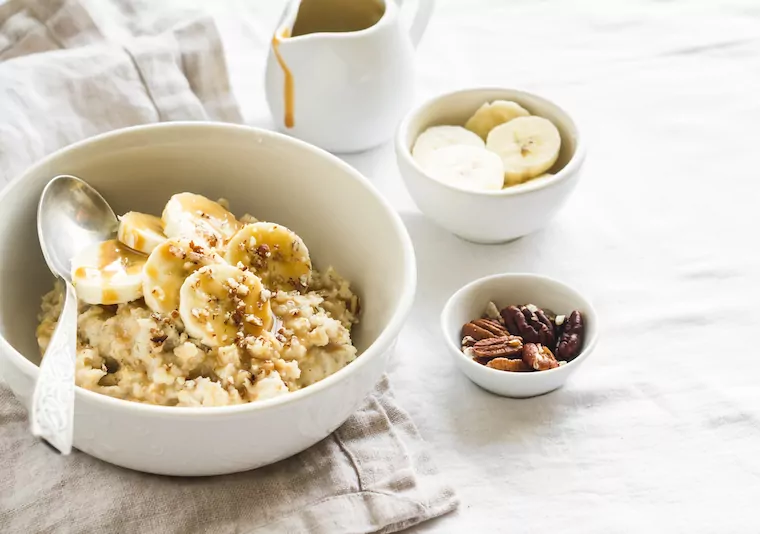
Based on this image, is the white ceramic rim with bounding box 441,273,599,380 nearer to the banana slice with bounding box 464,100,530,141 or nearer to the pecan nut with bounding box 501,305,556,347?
the pecan nut with bounding box 501,305,556,347

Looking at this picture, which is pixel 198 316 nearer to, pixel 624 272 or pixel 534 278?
pixel 534 278

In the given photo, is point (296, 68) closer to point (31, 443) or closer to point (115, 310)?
point (115, 310)

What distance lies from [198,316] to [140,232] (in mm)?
177

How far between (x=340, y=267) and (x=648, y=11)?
1.12 meters

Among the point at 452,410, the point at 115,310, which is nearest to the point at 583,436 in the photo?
the point at 452,410

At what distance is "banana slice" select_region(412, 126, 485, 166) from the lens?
1431 millimetres

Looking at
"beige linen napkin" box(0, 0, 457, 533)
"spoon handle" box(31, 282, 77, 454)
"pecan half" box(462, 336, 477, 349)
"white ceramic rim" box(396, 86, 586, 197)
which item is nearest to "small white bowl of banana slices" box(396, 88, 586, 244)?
"white ceramic rim" box(396, 86, 586, 197)

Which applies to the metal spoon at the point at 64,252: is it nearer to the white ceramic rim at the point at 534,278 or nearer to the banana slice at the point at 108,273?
the banana slice at the point at 108,273

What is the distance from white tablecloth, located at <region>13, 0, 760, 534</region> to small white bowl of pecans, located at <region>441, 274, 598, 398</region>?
0.05 meters

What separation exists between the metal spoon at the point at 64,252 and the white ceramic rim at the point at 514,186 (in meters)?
0.45

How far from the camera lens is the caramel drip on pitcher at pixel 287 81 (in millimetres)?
1435

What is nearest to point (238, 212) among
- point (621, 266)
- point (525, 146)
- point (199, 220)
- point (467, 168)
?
point (199, 220)

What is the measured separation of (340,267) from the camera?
4.14ft

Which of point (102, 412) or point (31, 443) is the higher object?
point (102, 412)
